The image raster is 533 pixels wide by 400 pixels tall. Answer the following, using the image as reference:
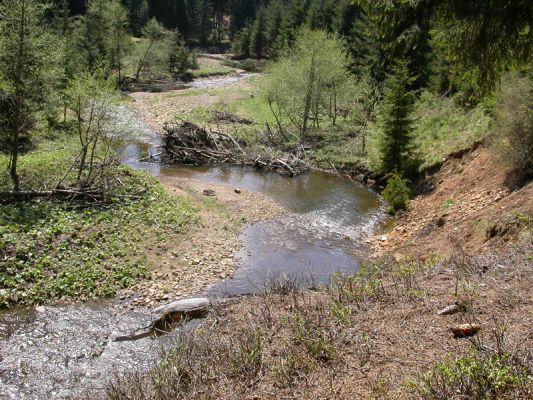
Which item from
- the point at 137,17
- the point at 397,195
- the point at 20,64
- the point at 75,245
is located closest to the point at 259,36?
the point at 137,17

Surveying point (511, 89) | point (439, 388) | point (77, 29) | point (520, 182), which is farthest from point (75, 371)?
point (77, 29)

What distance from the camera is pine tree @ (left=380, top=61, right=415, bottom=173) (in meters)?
22.0

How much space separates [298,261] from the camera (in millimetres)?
15906

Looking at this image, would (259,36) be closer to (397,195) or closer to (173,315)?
(397,195)

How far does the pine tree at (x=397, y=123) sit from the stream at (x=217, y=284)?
218 centimetres

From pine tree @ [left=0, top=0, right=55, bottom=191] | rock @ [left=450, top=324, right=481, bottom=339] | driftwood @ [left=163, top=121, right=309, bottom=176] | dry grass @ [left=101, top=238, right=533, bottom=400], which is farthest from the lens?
driftwood @ [left=163, top=121, right=309, bottom=176]

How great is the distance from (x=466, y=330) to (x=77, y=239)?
40.2 ft

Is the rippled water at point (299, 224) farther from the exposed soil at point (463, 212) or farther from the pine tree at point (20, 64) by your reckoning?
the pine tree at point (20, 64)

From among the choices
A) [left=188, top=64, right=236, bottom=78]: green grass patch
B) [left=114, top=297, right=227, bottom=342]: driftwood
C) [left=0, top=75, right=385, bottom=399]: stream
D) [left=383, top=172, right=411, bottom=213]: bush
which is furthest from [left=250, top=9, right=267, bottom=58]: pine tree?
[left=114, top=297, right=227, bottom=342]: driftwood

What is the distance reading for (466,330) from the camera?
6.00 meters

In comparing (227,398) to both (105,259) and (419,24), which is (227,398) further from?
(105,259)

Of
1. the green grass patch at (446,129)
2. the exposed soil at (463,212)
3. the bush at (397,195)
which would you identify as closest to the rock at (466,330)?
the exposed soil at (463,212)

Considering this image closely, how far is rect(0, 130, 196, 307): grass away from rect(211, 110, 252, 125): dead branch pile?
17.8 meters

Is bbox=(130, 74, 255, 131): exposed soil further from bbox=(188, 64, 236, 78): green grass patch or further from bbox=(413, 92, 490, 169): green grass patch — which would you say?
bbox=(413, 92, 490, 169): green grass patch
